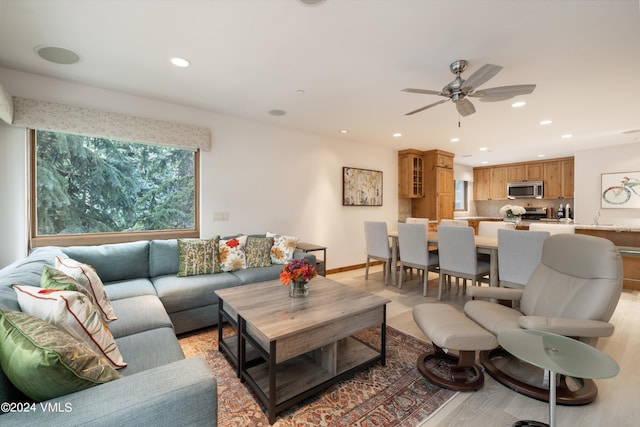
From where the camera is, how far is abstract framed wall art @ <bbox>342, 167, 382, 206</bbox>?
510 centimetres

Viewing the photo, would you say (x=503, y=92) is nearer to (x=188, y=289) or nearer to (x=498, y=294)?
(x=498, y=294)

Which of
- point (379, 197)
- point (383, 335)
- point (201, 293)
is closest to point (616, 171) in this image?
point (379, 197)

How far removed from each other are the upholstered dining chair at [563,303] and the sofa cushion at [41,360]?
2.20 m

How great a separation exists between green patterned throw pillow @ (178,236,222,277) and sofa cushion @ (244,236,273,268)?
367 millimetres

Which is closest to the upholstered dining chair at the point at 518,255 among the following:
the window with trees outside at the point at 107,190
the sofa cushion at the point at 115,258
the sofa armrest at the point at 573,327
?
the sofa armrest at the point at 573,327

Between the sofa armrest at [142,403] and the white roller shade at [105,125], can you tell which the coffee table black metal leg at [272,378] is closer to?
the sofa armrest at [142,403]

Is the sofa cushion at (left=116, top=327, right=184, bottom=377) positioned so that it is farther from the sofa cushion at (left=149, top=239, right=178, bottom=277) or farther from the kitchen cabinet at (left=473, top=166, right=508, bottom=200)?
the kitchen cabinet at (left=473, top=166, right=508, bottom=200)

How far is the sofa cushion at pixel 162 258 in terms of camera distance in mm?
2898

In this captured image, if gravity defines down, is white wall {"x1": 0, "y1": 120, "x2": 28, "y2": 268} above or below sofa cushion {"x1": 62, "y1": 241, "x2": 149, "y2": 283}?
above

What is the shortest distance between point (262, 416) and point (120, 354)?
2.81 feet

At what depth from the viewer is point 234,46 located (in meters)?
2.12

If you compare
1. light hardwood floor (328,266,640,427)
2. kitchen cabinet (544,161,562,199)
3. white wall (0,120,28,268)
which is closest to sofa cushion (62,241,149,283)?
white wall (0,120,28,268)

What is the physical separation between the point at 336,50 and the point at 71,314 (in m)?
2.34

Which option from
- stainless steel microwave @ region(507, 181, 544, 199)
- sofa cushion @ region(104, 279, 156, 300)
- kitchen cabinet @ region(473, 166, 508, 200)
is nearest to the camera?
sofa cushion @ region(104, 279, 156, 300)
